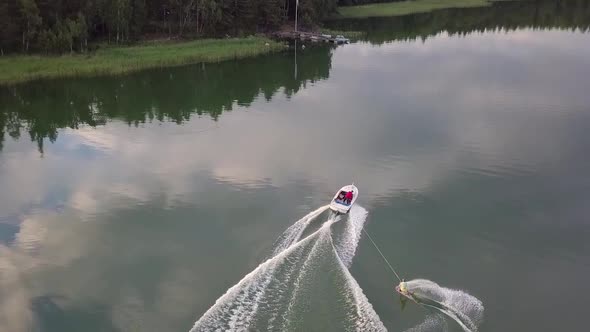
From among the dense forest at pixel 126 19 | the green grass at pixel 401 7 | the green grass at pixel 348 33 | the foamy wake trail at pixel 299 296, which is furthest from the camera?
the green grass at pixel 401 7

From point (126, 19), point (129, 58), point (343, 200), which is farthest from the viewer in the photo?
point (126, 19)

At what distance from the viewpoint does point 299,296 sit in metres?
13.7

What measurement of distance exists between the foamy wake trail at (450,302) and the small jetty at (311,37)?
43787 mm

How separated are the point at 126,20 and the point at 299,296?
121 ft

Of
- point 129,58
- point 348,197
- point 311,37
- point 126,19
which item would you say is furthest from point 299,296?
point 311,37

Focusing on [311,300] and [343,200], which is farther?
[343,200]

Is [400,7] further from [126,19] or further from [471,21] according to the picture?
[126,19]

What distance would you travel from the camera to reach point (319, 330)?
12.6 m

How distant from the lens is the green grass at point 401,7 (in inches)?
3041

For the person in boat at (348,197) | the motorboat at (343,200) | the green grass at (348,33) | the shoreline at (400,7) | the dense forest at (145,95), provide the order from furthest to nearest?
the shoreline at (400,7)
the green grass at (348,33)
the dense forest at (145,95)
the person in boat at (348,197)
the motorboat at (343,200)

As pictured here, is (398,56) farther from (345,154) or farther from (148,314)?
(148,314)

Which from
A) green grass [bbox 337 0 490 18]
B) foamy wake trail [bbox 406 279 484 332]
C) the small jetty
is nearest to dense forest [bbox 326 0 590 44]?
green grass [bbox 337 0 490 18]

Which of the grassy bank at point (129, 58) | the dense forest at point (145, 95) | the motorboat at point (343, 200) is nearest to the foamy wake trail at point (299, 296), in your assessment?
the motorboat at point (343, 200)

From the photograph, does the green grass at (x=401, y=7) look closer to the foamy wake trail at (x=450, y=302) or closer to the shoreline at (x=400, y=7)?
the shoreline at (x=400, y=7)
